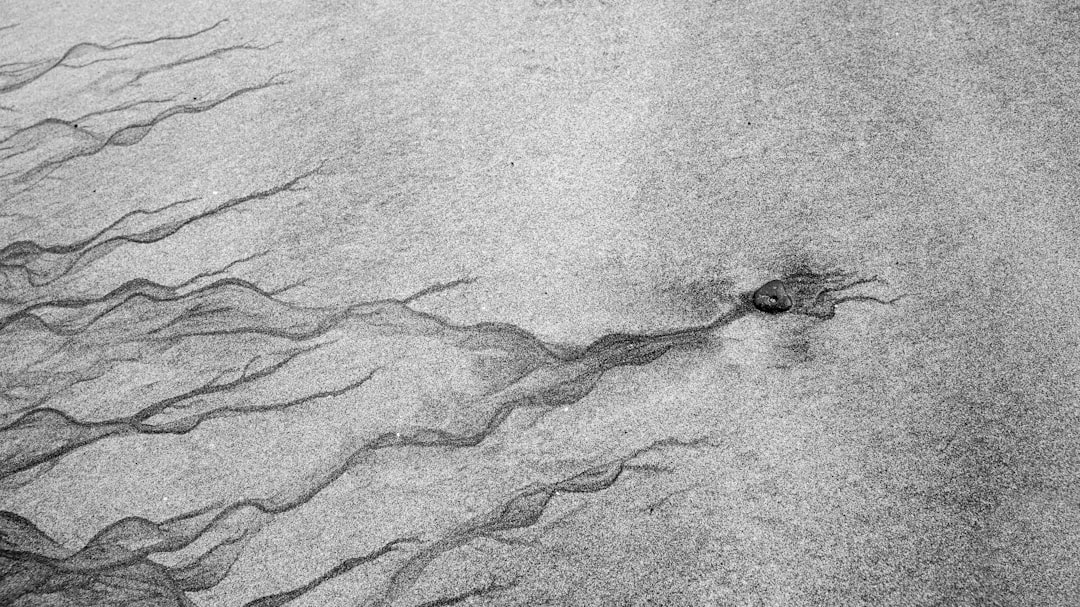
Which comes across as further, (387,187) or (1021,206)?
(387,187)

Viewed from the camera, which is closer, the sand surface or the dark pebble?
the sand surface

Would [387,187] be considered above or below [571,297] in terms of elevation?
above

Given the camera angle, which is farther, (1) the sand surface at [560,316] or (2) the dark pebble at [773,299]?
(2) the dark pebble at [773,299]

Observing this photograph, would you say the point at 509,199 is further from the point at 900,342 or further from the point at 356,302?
the point at 900,342

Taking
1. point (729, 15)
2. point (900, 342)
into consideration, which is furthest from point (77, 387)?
point (729, 15)

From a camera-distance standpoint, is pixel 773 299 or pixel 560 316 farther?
pixel 560 316

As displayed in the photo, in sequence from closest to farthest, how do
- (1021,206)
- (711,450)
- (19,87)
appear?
1. (711,450)
2. (1021,206)
3. (19,87)

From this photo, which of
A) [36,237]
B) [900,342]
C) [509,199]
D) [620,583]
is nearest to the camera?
[620,583]

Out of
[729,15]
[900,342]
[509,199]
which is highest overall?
[729,15]
